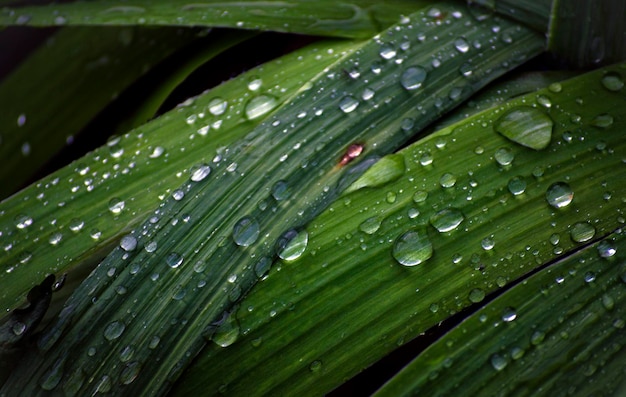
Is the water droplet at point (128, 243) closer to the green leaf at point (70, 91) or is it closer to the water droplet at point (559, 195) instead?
the green leaf at point (70, 91)

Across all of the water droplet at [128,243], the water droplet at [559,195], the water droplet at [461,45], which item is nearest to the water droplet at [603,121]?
the water droplet at [559,195]

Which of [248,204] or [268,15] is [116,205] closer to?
[248,204]

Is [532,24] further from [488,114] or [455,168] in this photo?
[455,168]

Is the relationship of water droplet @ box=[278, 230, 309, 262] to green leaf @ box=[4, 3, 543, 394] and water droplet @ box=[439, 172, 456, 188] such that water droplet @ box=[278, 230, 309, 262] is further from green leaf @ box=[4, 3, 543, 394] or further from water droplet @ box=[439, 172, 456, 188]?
water droplet @ box=[439, 172, 456, 188]

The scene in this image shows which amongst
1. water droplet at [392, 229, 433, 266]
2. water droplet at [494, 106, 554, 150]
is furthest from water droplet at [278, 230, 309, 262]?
water droplet at [494, 106, 554, 150]

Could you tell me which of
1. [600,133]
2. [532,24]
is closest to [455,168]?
[600,133]

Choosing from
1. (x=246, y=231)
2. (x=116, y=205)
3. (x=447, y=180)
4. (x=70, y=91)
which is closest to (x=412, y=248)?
(x=447, y=180)
